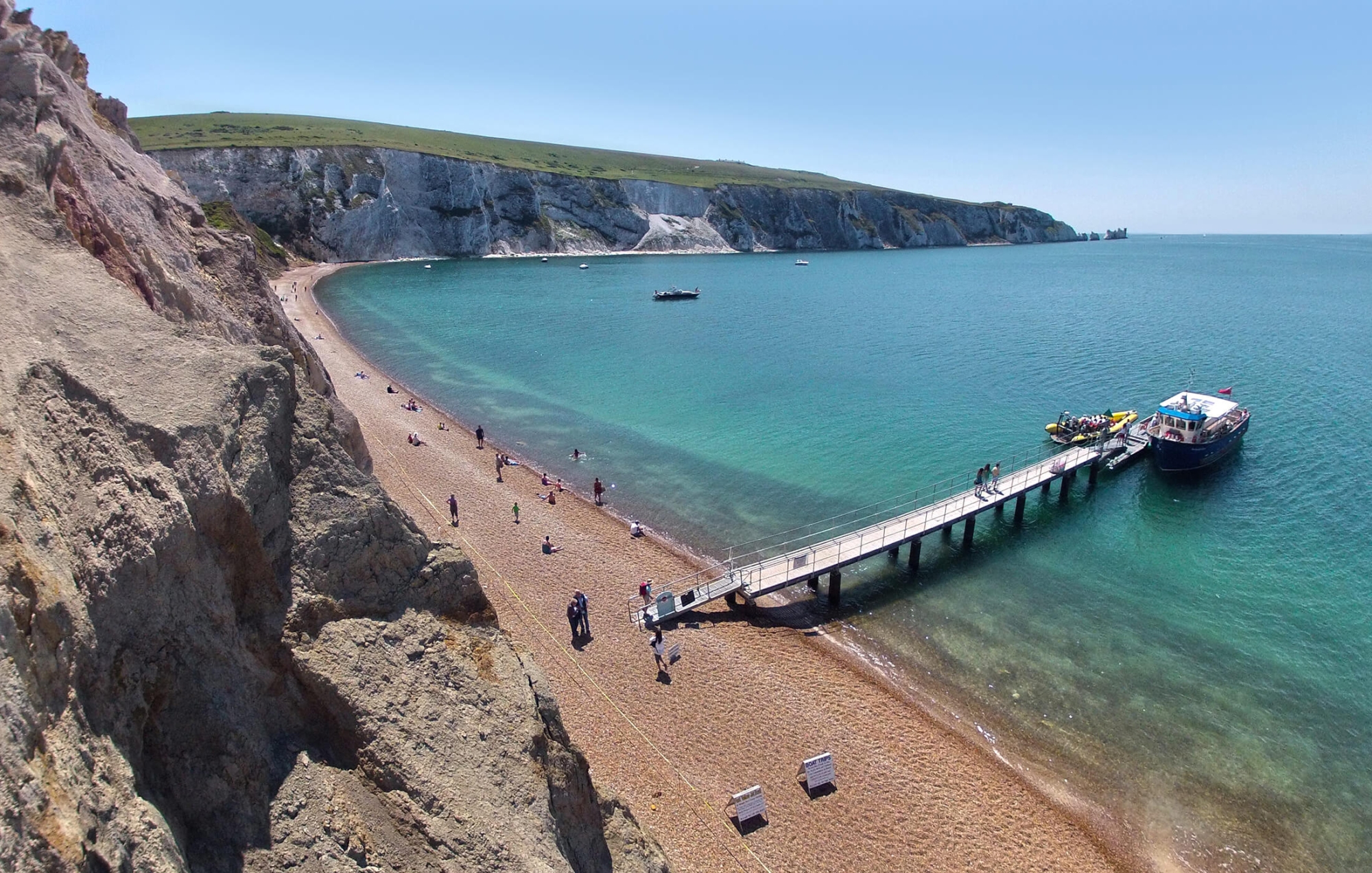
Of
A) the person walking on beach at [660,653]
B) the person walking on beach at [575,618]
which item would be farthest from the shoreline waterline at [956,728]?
the person walking on beach at [660,653]

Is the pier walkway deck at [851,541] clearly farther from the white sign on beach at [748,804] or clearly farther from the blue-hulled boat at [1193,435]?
the white sign on beach at [748,804]

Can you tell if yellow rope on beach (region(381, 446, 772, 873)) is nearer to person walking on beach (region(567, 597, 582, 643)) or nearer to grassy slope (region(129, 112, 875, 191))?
person walking on beach (region(567, 597, 582, 643))

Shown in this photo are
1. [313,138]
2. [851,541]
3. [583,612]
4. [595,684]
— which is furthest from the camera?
[313,138]

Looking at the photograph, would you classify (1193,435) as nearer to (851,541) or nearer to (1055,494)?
(1055,494)

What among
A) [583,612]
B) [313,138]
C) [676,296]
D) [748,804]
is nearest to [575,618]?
[583,612]

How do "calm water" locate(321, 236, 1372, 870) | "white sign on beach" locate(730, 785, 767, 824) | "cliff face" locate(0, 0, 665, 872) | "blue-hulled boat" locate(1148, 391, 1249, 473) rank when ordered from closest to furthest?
1. "cliff face" locate(0, 0, 665, 872)
2. "white sign on beach" locate(730, 785, 767, 824)
3. "calm water" locate(321, 236, 1372, 870)
4. "blue-hulled boat" locate(1148, 391, 1249, 473)

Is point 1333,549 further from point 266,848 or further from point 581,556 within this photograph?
point 266,848

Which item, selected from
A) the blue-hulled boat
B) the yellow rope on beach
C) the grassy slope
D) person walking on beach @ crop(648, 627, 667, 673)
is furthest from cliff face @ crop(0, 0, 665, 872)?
the grassy slope
